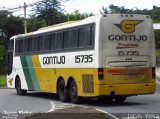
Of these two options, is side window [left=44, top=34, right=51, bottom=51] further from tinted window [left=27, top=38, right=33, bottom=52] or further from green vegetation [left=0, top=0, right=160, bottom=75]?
green vegetation [left=0, top=0, right=160, bottom=75]

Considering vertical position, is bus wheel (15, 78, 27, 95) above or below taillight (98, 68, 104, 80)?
below

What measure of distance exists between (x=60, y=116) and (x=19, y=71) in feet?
43.3

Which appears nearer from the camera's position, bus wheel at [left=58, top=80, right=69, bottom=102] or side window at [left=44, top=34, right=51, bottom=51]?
bus wheel at [left=58, top=80, right=69, bottom=102]

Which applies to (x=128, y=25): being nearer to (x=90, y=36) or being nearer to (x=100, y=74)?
(x=90, y=36)

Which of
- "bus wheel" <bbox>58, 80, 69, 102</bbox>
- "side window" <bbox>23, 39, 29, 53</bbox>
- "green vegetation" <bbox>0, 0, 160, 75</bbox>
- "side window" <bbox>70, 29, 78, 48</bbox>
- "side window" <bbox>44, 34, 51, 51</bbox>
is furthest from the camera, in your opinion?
"green vegetation" <bbox>0, 0, 160, 75</bbox>

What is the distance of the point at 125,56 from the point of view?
19891mm

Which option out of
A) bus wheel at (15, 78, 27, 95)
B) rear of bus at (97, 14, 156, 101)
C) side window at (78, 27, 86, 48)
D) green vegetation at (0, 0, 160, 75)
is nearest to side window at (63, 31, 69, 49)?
side window at (78, 27, 86, 48)

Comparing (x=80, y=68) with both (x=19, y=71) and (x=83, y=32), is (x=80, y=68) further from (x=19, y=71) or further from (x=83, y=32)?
(x=19, y=71)

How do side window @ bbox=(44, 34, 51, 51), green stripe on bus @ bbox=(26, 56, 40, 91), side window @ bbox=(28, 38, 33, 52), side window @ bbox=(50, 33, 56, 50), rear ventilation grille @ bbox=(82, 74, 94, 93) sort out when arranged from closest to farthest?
rear ventilation grille @ bbox=(82, 74, 94, 93) < side window @ bbox=(50, 33, 56, 50) < side window @ bbox=(44, 34, 51, 51) < green stripe on bus @ bbox=(26, 56, 40, 91) < side window @ bbox=(28, 38, 33, 52)

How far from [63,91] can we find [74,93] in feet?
4.12

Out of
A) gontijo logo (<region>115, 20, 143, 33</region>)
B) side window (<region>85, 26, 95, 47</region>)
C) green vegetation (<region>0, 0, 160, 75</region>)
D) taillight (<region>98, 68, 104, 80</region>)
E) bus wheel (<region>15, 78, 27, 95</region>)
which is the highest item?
green vegetation (<region>0, 0, 160, 75</region>)

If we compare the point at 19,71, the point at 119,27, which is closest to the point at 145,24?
the point at 119,27

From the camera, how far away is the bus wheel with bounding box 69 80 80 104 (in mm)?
21109

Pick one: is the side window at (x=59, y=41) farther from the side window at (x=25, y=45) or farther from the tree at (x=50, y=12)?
the tree at (x=50, y=12)
